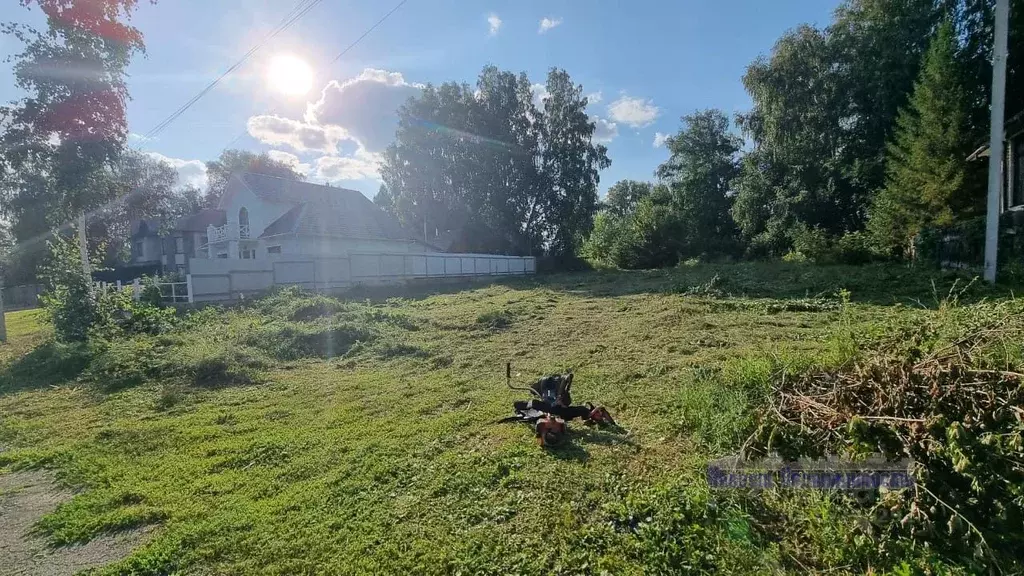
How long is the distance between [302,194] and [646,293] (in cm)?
1871

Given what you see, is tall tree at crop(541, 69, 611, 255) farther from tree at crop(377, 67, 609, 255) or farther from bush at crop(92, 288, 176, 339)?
bush at crop(92, 288, 176, 339)

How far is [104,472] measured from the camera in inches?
123

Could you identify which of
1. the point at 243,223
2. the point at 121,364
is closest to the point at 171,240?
the point at 243,223

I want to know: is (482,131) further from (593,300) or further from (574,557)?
(574,557)

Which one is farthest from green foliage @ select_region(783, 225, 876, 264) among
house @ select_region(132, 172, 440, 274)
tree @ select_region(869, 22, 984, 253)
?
house @ select_region(132, 172, 440, 274)

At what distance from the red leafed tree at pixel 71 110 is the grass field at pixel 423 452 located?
21.5ft

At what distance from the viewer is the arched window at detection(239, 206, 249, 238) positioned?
70.5 feet

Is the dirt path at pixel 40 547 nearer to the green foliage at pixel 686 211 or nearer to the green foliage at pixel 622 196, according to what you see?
the green foliage at pixel 686 211

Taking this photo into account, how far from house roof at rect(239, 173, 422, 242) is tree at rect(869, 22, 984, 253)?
21.1 m

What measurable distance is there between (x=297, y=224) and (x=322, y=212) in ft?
5.68

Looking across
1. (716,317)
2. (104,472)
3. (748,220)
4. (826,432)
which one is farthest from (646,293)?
(748,220)

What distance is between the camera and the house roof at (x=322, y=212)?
1938cm

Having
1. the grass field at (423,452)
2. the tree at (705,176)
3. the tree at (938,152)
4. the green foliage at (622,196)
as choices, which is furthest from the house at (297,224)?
the green foliage at (622,196)

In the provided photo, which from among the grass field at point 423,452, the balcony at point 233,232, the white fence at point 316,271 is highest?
the balcony at point 233,232
